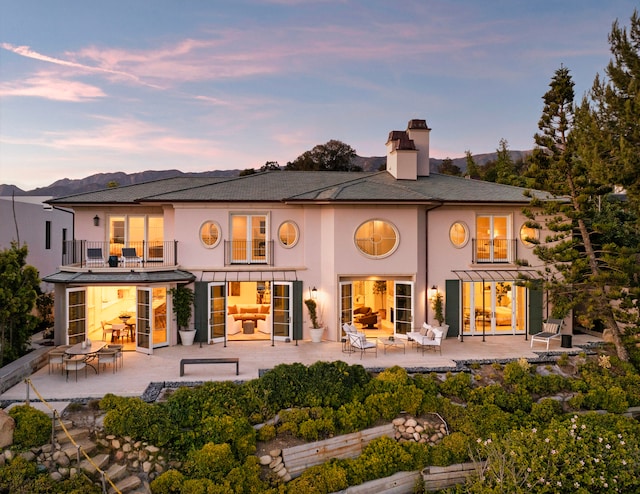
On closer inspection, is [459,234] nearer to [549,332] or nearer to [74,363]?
[549,332]

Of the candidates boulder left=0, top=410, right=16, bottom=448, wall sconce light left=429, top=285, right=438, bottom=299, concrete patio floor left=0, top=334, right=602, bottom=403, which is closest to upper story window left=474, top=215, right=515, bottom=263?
wall sconce light left=429, top=285, right=438, bottom=299

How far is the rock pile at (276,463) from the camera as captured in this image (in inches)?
332

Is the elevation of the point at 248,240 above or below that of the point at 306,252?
above

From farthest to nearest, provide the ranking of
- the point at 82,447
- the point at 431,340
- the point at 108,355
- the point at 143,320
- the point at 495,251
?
the point at 495,251 < the point at 143,320 < the point at 431,340 < the point at 108,355 < the point at 82,447

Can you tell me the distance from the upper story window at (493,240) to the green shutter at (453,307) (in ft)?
5.68

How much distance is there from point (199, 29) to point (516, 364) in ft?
62.9

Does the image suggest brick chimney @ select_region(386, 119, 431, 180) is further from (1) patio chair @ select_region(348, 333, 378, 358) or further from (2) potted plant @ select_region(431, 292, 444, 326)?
(1) patio chair @ select_region(348, 333, 378, 358)

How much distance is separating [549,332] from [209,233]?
1463cm

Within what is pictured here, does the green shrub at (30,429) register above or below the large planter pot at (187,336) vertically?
below

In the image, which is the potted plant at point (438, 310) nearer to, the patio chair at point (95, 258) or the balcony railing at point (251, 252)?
the balcony railing at point (251, 252)

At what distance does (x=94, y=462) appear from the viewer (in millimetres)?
7934

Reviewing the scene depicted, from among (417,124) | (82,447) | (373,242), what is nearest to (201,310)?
(373,242)

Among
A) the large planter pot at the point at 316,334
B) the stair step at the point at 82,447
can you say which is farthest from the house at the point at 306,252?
the stair step at the point at 82,447

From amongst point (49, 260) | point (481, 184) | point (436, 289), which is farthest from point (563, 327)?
point (49, 260)
